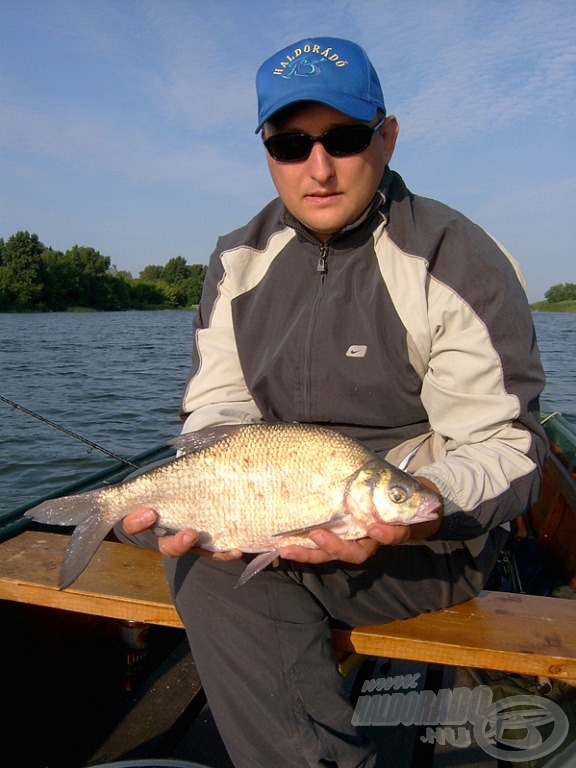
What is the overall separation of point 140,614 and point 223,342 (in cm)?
123

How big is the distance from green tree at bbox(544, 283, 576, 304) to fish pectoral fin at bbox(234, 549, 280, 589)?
109 meters

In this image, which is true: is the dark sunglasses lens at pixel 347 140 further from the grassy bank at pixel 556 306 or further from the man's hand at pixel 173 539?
the grassy bank at pixel 556 306

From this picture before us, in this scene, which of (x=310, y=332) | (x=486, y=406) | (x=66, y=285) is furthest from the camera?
(x=66, y=285)

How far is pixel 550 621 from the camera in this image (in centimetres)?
256

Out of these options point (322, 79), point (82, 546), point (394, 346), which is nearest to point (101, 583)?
point (82, 546)

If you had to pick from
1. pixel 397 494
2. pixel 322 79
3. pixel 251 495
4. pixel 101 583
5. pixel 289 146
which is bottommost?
pixel 101 583

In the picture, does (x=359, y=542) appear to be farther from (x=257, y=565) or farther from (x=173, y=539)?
(x=173, y=539)

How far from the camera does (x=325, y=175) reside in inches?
100

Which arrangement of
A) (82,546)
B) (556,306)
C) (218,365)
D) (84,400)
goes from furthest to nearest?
(556,306)
(84,400)
(218,365)
(82,546)

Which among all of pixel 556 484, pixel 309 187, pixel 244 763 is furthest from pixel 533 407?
pixel 556 484

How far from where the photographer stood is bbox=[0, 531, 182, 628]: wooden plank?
270 centimetres

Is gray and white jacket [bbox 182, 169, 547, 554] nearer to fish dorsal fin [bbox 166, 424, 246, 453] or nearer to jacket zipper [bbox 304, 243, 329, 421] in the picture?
jacket zipper [bbox 304, 243, 329, 421]

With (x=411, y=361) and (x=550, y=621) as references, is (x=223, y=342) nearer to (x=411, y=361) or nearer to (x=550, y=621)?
(x=411, y=361)

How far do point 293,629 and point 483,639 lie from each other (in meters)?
0.73
